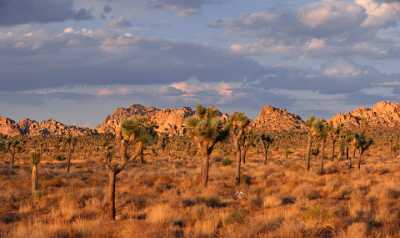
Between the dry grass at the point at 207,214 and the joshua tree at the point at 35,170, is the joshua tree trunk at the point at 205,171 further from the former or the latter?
the joshua tree at the point at 35,170

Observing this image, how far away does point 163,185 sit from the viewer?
33.0 m

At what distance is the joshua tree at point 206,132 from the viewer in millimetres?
35406

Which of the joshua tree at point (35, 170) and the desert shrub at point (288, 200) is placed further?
the joshua tree at point (35, 170)

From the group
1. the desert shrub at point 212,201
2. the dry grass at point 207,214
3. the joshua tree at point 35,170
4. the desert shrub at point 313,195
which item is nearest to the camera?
the dry grass at point 207,214

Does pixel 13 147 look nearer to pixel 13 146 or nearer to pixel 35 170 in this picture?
pixel 13 146

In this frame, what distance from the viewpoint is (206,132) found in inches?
1399

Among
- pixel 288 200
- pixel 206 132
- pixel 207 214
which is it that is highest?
pixel 206 132

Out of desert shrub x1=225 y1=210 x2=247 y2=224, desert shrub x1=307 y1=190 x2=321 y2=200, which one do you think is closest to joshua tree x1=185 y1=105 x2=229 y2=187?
desert shrub x1=307 y1=190 x2=321 y2=200

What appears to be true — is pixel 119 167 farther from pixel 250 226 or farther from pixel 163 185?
pixel 163 185

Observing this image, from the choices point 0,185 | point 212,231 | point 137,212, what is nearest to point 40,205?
point 137,212

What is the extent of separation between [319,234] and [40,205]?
1448 centimetres

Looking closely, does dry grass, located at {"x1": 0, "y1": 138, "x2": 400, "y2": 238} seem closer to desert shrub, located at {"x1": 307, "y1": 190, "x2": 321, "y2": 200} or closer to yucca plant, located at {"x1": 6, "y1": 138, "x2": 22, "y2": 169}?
desert shrub, located at {"x1": 307, "y1": 190, "x2": 321, "y2": 200}

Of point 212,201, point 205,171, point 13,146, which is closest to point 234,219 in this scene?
point 212,201

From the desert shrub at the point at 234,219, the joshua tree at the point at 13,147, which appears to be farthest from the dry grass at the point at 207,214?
the joshua tree at the point at 13,147
